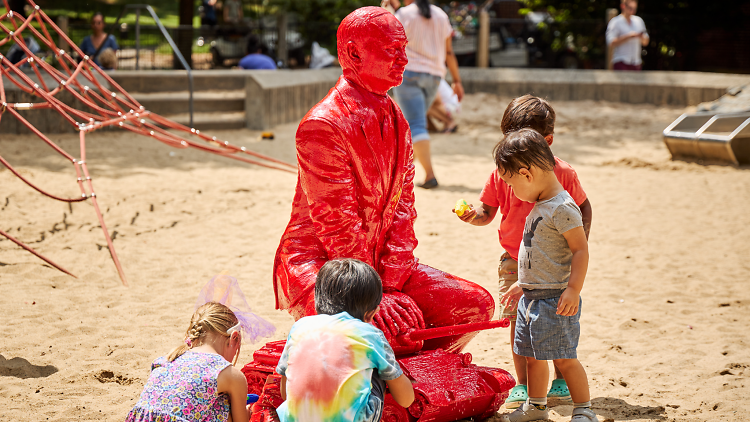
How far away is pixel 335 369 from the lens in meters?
2.16

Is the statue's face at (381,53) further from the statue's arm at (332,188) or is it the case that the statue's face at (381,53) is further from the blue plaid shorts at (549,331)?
the blue plaid shorts at (549,331)

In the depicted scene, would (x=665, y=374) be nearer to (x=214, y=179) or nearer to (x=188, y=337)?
(x=188, y=337)

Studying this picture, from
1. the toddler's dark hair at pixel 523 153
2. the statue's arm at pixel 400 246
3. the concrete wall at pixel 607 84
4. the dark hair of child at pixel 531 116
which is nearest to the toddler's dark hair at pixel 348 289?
the statue's arm at pixel 400 246

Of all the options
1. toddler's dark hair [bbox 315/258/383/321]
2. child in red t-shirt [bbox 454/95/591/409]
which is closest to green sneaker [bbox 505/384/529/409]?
child in red t-shirt [bbox 454/95/591/409]

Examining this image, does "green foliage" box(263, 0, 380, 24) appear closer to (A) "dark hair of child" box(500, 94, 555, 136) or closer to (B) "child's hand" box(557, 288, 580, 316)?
(A) "dark hair of child" box(500, 94, 555, 136)

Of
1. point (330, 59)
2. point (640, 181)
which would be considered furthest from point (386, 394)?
point (330, 59)

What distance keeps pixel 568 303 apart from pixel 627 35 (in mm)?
11157

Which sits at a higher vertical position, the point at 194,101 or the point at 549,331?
the point at 194,101

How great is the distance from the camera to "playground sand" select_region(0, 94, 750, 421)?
3.25 meters

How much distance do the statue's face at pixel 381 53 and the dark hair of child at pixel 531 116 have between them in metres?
0.64

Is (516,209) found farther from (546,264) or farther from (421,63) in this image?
(421,63)

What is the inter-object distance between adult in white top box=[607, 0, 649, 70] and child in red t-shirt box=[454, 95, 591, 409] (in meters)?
10.2

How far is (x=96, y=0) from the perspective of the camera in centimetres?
2372

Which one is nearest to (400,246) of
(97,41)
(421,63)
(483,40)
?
(421,63)
